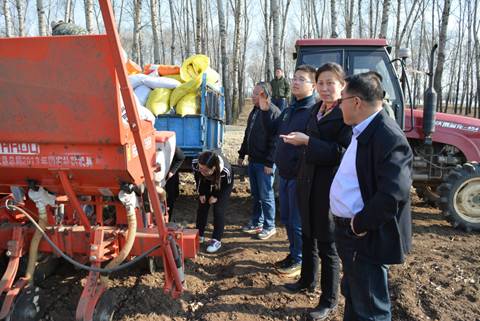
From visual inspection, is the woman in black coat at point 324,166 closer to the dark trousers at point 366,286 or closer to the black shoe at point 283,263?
the dark trousers at point 366,286

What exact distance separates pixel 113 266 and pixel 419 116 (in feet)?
14.7

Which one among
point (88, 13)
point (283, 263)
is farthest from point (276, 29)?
point (283, 263)

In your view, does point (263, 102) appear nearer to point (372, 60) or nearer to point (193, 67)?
point (372, 60)

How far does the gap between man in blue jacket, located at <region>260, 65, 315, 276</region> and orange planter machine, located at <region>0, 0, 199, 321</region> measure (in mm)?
1067

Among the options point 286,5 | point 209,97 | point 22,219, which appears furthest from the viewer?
point 286,5

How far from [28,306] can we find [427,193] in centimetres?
515

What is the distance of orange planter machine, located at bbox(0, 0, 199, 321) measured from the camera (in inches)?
89.5

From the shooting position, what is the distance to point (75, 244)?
115 inches

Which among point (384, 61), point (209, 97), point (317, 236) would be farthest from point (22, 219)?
point (384, 61)

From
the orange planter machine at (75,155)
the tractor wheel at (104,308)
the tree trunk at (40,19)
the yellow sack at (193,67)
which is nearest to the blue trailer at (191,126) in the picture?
the yellow sack at (193,67)

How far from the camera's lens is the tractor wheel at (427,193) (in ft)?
18.4

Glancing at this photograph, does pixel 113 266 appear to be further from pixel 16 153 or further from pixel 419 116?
pixel 419 116

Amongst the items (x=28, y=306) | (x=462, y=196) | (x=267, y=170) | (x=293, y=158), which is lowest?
(x=28, y=306)

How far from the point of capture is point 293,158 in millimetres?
→ 3541
